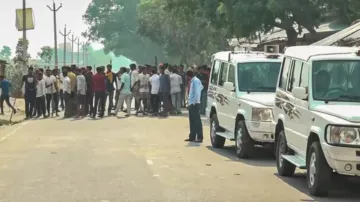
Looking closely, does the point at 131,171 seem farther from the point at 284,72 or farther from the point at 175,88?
the point at 175,88

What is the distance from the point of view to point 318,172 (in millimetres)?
10164

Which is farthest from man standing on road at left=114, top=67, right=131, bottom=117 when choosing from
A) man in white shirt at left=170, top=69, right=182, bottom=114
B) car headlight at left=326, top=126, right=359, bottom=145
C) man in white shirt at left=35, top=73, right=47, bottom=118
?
car headlight at left=326, top=126, right=359, bottom=145

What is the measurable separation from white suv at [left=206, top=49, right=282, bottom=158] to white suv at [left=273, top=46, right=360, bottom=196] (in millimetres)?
1332

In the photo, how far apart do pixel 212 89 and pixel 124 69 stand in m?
11.4

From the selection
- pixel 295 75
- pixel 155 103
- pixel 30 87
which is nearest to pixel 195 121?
pixel 295 75

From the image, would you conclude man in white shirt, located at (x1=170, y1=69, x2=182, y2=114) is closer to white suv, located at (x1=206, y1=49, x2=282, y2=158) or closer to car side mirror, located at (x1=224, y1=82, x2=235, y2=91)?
white suv, located at (x1=206, y1=49, x2=282, y2=158)

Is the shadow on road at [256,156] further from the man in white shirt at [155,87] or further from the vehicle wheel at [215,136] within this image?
the man in white shirt at [155,87]

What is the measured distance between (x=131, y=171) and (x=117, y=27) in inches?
4016

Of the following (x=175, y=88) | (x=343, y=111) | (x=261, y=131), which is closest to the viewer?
(x=343, y=111)

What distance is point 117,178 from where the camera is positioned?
12.2 metres

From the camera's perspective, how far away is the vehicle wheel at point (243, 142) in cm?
1471

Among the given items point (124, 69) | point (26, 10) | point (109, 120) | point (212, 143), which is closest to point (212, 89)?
point (212, 143)

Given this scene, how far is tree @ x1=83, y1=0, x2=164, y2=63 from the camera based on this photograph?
372 ft

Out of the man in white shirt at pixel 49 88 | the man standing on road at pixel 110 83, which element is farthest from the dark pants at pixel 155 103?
the man in white shirt at pixel 49 88
